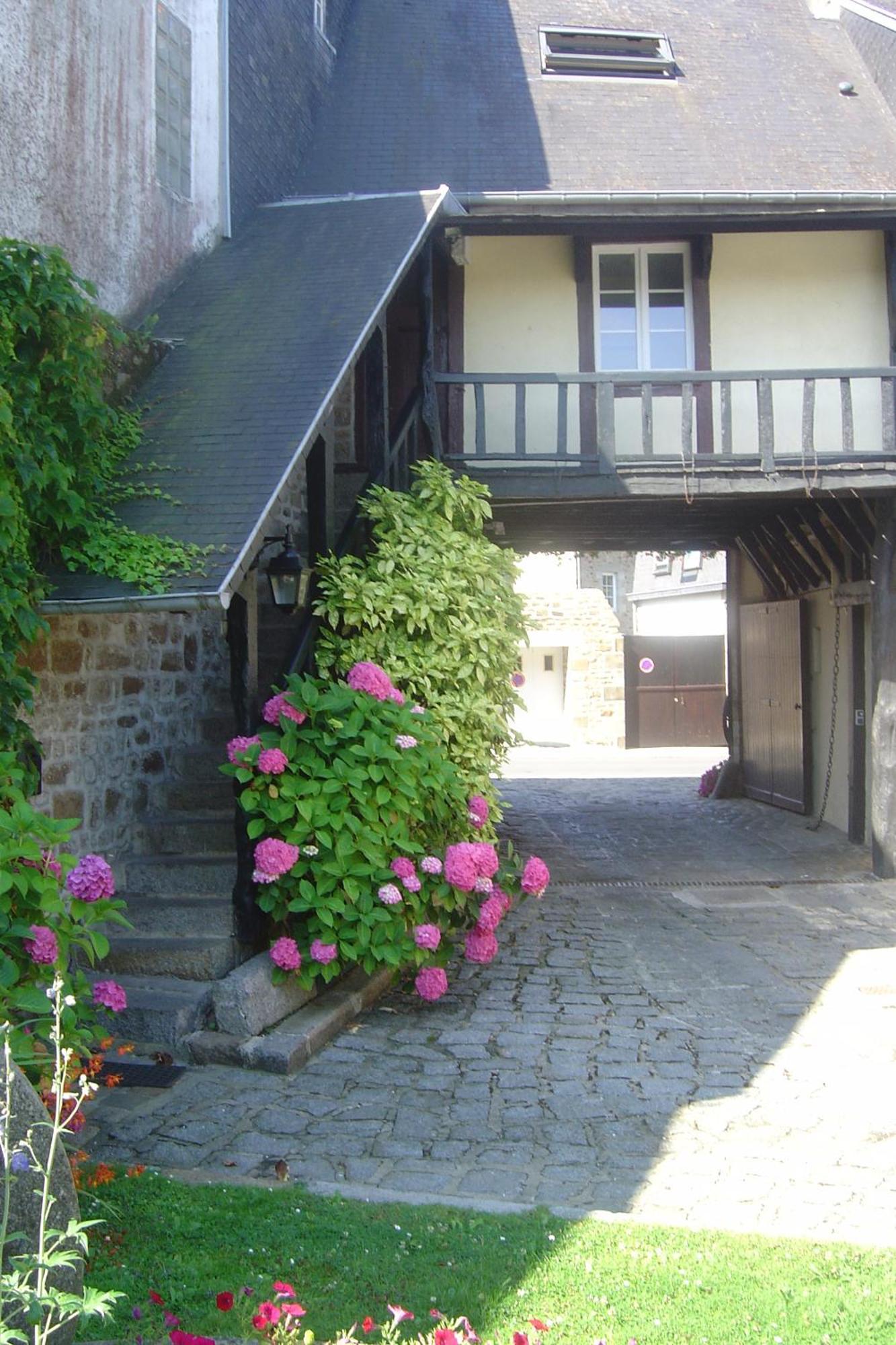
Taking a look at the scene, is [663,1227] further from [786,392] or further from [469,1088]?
[786,392]

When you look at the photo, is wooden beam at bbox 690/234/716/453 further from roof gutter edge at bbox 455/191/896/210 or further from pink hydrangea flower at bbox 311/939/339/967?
pink hydrangea flower at bbox 311/939/339/967

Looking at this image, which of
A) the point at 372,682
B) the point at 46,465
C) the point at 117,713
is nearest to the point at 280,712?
the point at 372,682

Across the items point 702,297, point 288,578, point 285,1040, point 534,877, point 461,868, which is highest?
point 702,297

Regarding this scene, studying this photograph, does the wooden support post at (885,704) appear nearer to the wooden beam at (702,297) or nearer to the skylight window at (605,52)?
the wooden beam at (702,297)

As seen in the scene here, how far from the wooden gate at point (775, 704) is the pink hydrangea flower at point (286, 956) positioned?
7.66m

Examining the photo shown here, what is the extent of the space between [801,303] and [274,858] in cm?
666

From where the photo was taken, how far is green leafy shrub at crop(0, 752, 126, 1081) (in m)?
3.32

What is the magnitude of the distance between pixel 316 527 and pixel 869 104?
7170 mm

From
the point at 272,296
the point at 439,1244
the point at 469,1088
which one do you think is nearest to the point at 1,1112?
the point at 439,1244

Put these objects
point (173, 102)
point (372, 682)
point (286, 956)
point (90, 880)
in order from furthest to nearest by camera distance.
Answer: point (173, 102), point (372, 682), point (286, 956), point (90, 880)

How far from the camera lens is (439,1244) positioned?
10.9 ft

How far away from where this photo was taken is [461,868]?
18.1ft

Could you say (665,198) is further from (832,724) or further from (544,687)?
(544,687)

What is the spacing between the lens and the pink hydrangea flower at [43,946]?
3.48 metres
